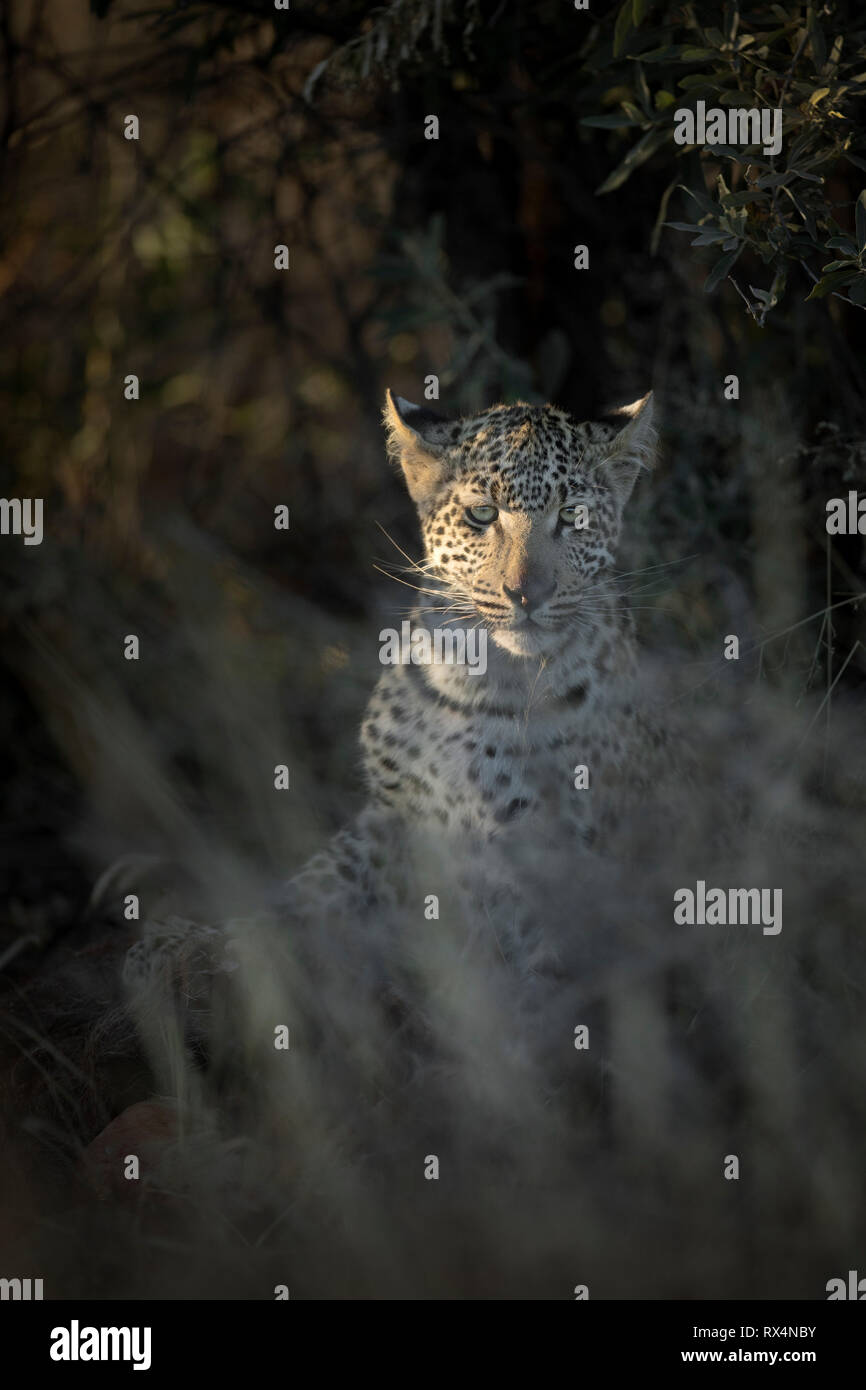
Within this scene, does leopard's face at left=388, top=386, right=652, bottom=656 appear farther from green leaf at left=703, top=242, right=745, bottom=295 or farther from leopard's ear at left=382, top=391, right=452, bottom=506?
green leaf at left=703, top=242, right=745, bottom=295

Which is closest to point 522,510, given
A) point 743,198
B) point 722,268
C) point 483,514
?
point 483,514

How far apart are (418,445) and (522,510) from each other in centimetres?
44

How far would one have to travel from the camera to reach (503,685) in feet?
12.5

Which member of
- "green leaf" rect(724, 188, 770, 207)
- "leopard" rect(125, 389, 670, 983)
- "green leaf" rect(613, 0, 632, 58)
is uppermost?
"green leaf" rect(613, 0, 632, 58)

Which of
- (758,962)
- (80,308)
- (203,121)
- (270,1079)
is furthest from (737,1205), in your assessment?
(203,121)

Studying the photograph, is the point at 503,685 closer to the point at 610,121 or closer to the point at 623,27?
the point at 610,121

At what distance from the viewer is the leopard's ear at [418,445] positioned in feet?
12.8

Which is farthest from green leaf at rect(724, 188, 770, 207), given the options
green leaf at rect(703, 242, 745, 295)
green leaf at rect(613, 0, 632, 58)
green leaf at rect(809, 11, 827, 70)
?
green leaf at rect(613, 0, 632, 58)

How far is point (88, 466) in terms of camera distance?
6.10 metres

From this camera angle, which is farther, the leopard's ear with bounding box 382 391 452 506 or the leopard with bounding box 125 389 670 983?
the leopard's ear with bounding box 382 391 452 506

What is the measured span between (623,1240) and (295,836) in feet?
5.70

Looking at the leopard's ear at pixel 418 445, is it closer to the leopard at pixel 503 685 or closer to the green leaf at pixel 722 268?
the leopard at pixel 503 685

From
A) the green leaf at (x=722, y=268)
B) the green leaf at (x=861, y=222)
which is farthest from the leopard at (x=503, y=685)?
the green leaf at (x=861, y=222)

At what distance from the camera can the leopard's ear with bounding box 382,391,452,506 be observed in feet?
12.8
